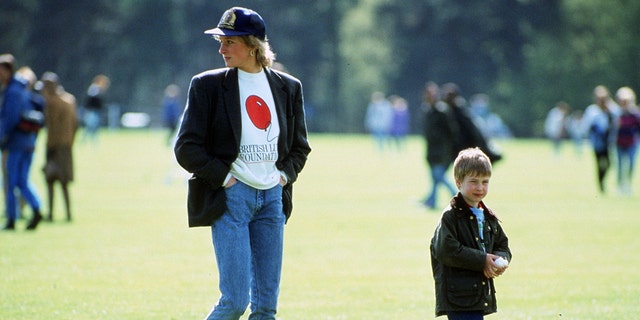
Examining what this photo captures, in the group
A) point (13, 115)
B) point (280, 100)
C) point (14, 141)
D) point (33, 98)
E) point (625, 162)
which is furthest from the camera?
point (625, 162)

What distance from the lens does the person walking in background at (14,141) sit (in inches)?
584

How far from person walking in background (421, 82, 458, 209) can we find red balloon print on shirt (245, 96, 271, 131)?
42.4 ft

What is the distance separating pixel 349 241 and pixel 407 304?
4.91m

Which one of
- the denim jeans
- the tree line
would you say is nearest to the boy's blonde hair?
the denim jeans

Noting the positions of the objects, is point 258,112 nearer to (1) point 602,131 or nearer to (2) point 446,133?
(2) point 446,133

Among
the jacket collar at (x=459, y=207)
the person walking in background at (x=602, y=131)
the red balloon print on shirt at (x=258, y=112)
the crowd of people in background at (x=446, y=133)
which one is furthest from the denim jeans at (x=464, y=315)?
the person walking in background at (x=602, y=131)

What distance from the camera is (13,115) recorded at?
1488 centimetres

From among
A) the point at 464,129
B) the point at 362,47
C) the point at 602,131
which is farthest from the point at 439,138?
the point at 362,47

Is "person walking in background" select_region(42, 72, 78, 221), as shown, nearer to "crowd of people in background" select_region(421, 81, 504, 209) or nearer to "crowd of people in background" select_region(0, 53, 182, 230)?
"crowd of people in background" select_region(0, 53, 182, 230)

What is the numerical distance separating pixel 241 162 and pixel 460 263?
1.26 metres

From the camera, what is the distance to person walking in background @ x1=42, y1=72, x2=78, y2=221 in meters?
16.3

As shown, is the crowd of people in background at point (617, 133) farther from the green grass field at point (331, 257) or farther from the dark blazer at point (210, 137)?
the dark blazer at point (210, 137)

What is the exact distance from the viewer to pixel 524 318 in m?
8.84

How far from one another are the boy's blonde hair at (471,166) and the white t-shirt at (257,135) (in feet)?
3.18
